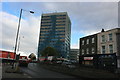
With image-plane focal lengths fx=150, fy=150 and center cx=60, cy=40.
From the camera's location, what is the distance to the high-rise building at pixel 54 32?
510ft

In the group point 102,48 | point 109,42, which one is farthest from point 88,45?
point 109,42

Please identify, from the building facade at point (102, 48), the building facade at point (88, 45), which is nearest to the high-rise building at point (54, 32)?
the building facade at point (88, 45)

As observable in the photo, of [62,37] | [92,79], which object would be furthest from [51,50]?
[92,79]

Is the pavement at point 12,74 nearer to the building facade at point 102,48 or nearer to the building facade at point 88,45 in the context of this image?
the building facade at point 102,48

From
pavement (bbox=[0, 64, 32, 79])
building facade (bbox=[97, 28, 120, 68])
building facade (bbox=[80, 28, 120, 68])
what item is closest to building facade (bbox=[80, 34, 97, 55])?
building facade (bbox=[80, 28, 120, 68])

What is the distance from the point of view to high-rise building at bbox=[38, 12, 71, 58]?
15538 cm

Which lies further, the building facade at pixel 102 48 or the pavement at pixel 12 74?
the building facade at pixel 102 48

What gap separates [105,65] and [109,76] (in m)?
22.5

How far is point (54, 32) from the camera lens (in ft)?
520

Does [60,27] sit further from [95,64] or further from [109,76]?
[109,76]

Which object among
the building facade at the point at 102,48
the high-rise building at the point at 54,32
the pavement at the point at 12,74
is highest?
the high-rise building at the point at 54,32

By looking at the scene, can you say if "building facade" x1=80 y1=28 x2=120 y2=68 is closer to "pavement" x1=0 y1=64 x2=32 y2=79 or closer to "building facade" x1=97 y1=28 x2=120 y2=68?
"building facade" x1=97 y1=28 x2=120 y2=68

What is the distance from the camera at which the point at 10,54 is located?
141ft

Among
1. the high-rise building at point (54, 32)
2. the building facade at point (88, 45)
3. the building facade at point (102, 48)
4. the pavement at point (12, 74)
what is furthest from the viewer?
the high-rise building at point (54, 32)
